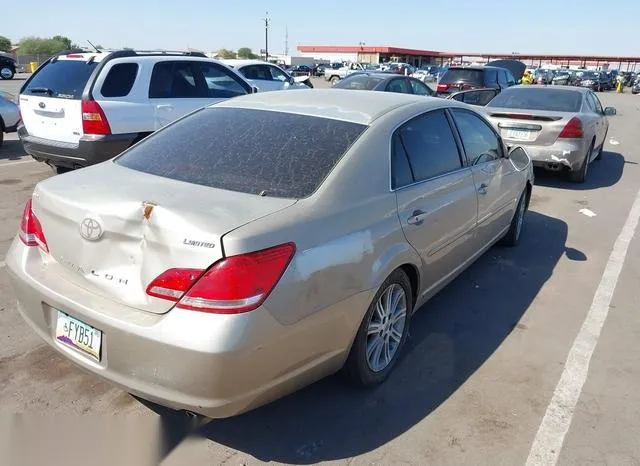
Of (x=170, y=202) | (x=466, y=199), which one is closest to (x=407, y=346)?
(x=466, y=199)

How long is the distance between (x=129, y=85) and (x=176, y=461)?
5.46 metres

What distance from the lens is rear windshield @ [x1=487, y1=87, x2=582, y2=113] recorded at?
8.62 metres

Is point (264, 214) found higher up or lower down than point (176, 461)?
higher up

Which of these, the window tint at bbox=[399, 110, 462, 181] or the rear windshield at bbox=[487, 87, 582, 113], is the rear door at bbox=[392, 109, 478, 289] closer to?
the window tint at bbox=[399, 110, 462, 181]

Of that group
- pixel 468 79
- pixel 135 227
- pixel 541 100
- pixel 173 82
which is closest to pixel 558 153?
pixel 541 100

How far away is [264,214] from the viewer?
241 centimetres

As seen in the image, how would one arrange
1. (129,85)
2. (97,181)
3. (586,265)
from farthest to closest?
(129,85), (586,265), (97,181)

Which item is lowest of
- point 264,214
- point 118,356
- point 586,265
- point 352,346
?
point 586,265

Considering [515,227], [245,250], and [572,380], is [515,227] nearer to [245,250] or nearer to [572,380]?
[572,380]

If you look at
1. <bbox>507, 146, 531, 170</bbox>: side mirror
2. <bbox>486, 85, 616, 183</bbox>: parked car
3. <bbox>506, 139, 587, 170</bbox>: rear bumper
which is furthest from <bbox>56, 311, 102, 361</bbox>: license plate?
<bbox>486, 85, 616, 183</bbox>: parked car

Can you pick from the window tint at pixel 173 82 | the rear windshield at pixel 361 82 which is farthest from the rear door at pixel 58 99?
the rear windshield at pixel 361 82

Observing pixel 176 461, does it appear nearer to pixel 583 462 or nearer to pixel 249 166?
pixel 249 166

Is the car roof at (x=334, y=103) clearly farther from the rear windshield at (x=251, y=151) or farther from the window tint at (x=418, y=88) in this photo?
the window tint at (x=418, y=88)

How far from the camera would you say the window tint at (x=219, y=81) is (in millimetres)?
7910
